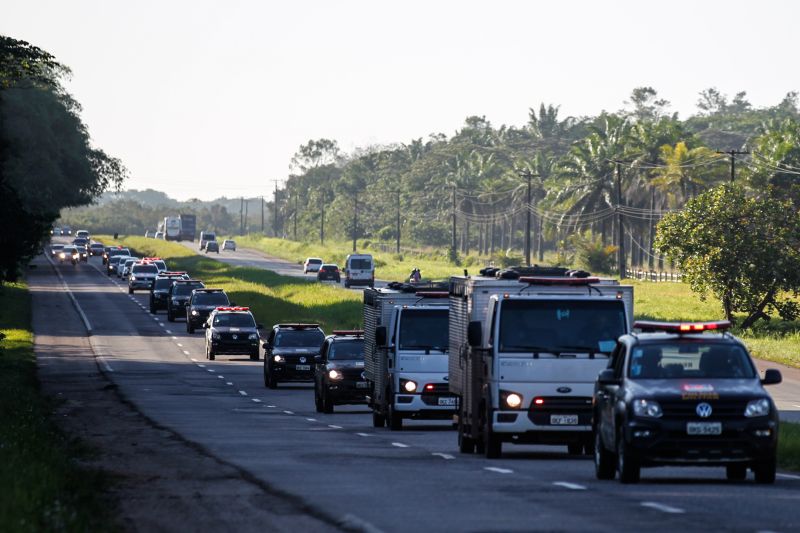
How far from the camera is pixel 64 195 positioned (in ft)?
362

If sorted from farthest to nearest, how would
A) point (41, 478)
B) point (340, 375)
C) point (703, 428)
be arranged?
point (340, 375) → point (703, 428) → point (41, 478)

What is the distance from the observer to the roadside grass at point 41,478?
1418 cm

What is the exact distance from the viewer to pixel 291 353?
4809 cm

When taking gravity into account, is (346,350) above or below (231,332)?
above

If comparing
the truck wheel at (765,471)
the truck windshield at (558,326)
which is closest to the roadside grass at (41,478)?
the truck windshield at (558,326)

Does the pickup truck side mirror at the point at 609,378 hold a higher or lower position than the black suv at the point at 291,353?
higher

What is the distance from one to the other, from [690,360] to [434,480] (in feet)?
10.4

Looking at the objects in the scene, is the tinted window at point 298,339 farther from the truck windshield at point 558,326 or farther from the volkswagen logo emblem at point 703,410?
the volkswagen logo emblem at point 703,410

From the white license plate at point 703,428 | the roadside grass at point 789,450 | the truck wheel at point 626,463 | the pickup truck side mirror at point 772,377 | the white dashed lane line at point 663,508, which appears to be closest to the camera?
the white dashed lane line at point 663,508

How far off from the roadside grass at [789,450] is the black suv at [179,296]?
5804cm

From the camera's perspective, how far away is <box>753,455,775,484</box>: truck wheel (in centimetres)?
1870

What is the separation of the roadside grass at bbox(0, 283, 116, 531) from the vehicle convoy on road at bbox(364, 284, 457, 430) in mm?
6063

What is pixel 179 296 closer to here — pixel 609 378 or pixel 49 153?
pixel 49 153

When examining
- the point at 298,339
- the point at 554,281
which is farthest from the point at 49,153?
the point at 554,281
